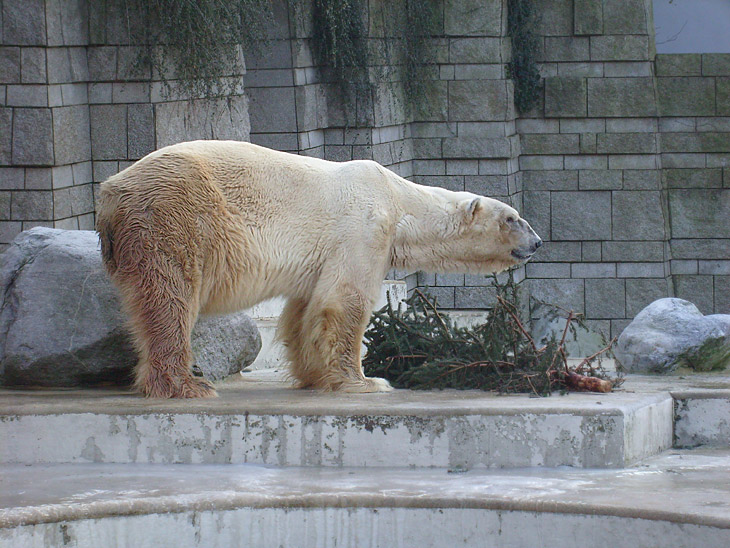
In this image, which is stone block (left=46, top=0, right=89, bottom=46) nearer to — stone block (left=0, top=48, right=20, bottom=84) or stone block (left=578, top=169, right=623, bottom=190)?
stone block (left=0, top=48, right=20, bottom=84)

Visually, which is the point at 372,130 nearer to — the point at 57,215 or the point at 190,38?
the point at 190,38

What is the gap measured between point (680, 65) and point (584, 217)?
197 centimetres

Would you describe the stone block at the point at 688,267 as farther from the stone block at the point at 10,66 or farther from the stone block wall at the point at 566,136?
the stone block at the point at 10,66

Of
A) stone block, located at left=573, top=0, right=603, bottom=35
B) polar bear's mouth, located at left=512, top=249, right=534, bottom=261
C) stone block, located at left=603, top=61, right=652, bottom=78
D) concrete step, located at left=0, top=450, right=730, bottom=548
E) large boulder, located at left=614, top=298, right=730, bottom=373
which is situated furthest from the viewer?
stone block, located at left=603, top=61, right=652, bottom=78

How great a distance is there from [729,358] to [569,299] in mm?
5462

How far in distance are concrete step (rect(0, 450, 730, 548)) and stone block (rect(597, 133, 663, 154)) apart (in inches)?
310

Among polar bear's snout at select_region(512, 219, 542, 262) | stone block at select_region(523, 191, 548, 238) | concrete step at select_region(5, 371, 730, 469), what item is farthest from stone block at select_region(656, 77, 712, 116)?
concrete step at select_region(5, 371, 730, 469)

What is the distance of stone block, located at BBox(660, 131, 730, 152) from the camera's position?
40.8 feet

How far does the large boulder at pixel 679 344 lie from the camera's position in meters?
6.57

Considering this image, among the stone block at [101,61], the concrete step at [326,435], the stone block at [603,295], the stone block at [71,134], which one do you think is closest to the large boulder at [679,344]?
the concrete step at [326,435]

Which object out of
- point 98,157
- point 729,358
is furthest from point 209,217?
point 729,358

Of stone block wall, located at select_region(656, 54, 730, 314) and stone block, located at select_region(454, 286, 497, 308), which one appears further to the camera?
stone block wall, located at select_region(656, 54, 730, 314)

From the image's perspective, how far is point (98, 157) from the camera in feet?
24.7

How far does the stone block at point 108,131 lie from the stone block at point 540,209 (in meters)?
5.77
